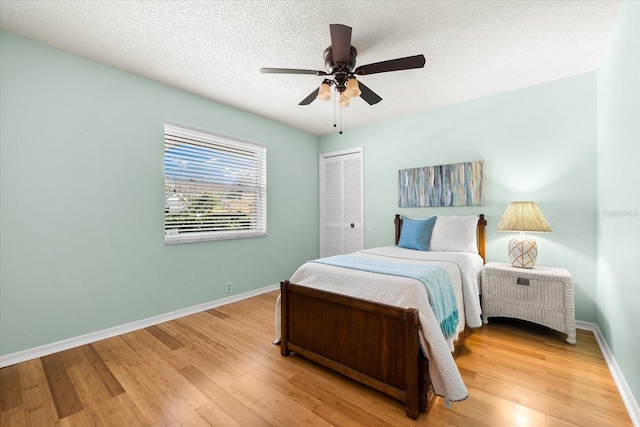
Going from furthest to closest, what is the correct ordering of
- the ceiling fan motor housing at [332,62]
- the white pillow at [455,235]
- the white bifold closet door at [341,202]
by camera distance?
the white bifold closet door at [341,202]
the white pillow at [455,235]
the ceiling fan motor housing at [332,62]

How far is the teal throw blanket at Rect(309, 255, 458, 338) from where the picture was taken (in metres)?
1.77

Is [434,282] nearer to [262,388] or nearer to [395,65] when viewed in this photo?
[262,388]

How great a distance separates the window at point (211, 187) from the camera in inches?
120

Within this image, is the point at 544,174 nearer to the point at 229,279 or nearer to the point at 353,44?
the point at 353,44

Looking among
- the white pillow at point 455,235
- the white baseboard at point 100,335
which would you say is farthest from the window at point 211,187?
the white pillow at point 455,235

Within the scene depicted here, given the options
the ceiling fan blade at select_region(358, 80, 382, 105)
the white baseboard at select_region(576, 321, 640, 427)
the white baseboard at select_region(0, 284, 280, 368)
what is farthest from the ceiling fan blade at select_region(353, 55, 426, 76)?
the white baseboard at select_region(0, 284, 280, 368)

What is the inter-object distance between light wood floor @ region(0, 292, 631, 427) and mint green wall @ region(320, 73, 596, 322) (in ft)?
2.90

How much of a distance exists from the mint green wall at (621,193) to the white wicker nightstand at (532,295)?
0.25 meters

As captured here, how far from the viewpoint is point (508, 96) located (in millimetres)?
3104

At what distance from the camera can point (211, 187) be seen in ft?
11.0

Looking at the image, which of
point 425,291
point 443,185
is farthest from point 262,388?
point 443,185

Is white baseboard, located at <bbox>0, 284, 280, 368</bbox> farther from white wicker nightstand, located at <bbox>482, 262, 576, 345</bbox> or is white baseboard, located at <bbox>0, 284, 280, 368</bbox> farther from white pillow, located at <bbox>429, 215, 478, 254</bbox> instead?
white wicker nightstand, located at <bbox>482, 262, 576, 345</bbox>

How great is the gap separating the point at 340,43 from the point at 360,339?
1958 millimetres

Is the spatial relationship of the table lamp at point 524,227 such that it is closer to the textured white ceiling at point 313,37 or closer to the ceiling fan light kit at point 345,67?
the textured white ceiling at point 313,37
